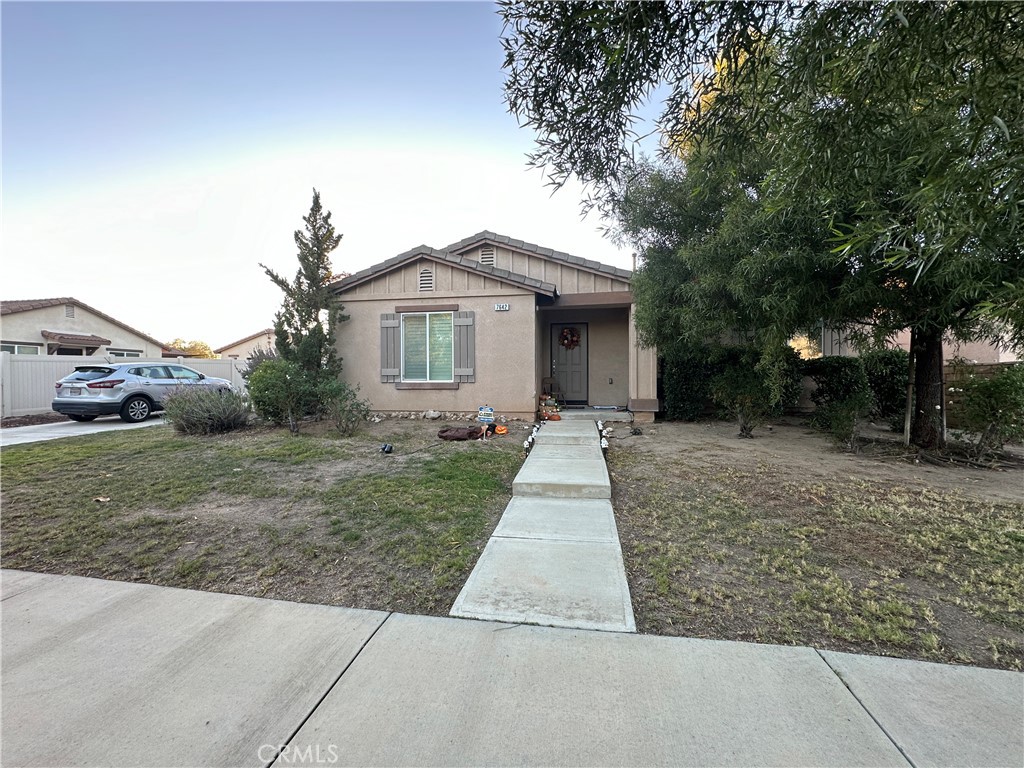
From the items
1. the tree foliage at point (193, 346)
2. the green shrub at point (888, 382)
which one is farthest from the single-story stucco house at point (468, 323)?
the tree foliage at point (193, 346)

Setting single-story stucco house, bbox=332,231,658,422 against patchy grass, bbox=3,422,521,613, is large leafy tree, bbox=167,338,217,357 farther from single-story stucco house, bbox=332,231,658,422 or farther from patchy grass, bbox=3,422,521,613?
patchy grass, bbox=3,422,521,613

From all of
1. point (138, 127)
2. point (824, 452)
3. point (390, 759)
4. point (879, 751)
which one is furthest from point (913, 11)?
point (138, 127)

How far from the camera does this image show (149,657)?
6.87 feet

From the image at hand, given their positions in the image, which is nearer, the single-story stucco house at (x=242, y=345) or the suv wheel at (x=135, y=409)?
the suv wheel at (x=135, y=409)

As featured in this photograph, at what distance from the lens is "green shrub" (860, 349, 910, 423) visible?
31.4ft

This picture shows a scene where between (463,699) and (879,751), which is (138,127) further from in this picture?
(879,751)

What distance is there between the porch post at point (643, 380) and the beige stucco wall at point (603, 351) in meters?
1.36

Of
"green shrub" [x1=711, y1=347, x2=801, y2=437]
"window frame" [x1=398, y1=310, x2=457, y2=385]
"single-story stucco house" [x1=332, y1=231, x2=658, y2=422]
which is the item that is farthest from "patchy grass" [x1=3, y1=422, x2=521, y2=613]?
"green shrub" [x1=711, y1=347, x2=801, y2=437]

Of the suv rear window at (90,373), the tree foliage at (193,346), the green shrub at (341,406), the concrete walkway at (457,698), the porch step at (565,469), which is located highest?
the tree foliage at (193,346)

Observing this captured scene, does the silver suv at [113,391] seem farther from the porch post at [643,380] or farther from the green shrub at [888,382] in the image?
the green shrub at [888,382]

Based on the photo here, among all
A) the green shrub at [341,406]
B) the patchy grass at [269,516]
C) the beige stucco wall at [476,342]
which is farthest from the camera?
the beige stucco wall at [476,342]

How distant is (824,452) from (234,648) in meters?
7.99

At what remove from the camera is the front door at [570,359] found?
445 inches

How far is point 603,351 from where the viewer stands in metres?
11.2
